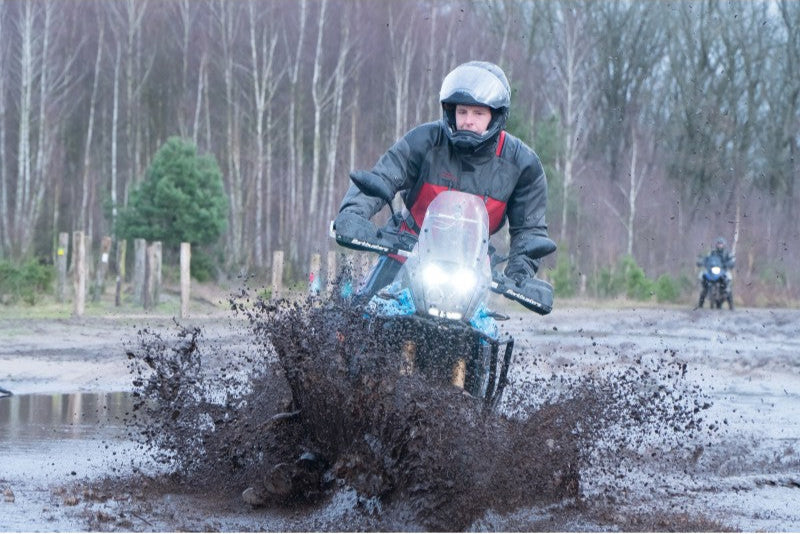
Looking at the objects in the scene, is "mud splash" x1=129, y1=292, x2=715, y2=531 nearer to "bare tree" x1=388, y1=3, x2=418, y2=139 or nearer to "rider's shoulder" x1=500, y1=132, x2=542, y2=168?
"rider's shoulder" x1=500, y1=132, x2=542, y2=168

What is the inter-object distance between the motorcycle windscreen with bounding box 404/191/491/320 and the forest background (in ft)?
117

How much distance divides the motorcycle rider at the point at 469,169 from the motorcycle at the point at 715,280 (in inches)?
1101

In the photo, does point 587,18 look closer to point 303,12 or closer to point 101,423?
point 303,12

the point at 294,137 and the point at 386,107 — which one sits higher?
the point at 386,107

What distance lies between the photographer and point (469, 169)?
24.0ft

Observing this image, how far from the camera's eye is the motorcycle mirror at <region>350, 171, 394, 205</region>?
6.73 metres

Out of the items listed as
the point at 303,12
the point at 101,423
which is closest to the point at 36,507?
the point at 101,423

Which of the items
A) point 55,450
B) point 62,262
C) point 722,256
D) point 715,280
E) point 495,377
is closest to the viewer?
point 495,377

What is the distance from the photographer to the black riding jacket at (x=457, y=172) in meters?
7.28

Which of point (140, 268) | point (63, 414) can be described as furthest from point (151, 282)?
point (63, 414)

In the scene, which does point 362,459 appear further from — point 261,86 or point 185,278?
point 261,86

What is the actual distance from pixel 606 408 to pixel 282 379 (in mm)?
1713

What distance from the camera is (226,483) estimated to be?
23.7 feet

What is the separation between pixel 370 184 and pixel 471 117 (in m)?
0.69
